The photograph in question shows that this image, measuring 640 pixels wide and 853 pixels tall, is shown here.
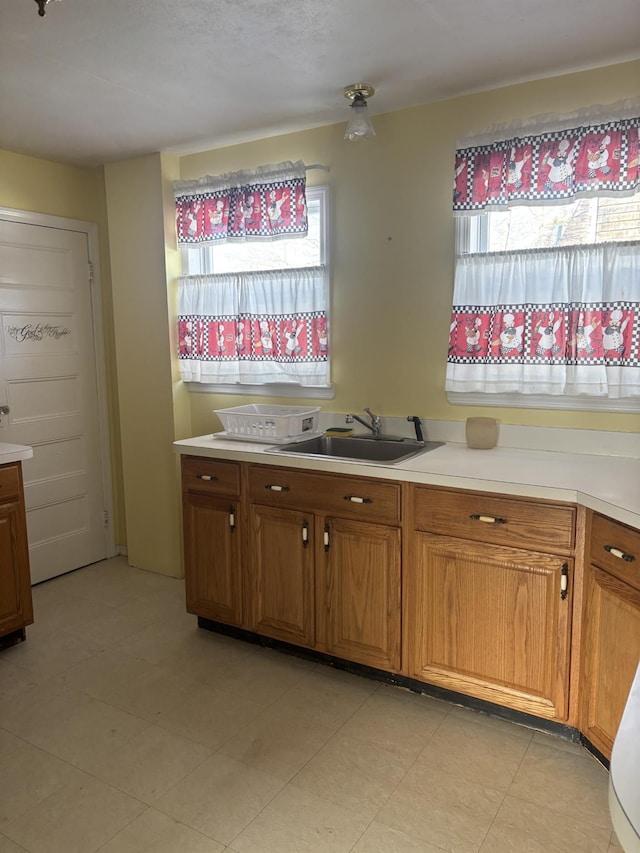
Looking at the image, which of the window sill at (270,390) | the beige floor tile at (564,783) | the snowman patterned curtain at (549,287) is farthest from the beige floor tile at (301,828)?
the window sill at (270,390)

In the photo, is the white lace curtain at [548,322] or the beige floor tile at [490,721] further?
the white lace curtain at [548,322]

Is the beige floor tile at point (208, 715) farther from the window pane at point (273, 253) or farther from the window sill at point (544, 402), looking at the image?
the window pane at point (273, 253)

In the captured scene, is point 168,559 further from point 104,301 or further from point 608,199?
point 608,199

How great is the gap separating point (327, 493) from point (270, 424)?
0.54 meters

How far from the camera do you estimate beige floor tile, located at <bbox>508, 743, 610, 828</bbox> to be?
1869 mm

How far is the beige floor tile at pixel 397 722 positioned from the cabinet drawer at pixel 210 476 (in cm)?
104

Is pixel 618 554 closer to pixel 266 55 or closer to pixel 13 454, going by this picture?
pixel 266 55

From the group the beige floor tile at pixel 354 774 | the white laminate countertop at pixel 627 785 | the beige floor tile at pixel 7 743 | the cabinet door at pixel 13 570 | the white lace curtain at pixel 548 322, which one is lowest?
the beige floor tile at pixel 354 774

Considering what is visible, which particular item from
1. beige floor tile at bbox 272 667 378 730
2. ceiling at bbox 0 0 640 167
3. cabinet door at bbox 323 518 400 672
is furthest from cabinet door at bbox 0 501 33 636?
ceiling at bbox 0 0 640 167

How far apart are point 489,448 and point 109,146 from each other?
2.49 metres

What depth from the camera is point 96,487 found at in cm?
398

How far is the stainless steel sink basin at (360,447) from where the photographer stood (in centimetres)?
279

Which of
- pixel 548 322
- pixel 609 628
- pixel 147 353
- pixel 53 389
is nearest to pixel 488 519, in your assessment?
pixel 609 628

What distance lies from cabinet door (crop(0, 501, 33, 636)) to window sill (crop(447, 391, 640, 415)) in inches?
80.0
